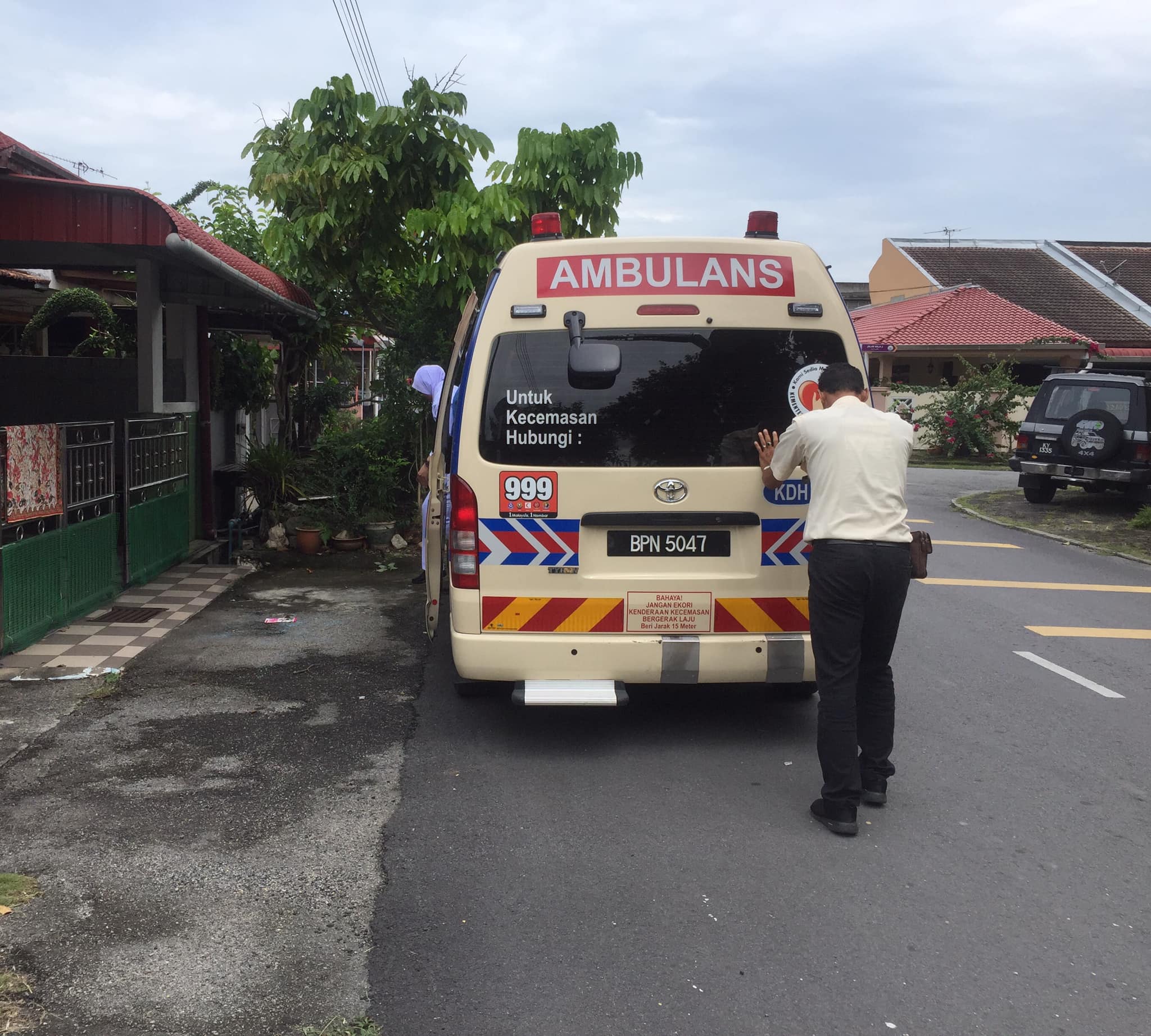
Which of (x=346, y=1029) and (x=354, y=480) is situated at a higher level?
(x=354, y=480)

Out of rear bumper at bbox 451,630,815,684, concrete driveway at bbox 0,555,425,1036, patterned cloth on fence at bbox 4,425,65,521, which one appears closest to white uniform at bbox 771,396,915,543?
rear bumper at bbox 451,630,815,684

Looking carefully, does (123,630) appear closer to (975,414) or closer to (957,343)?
(975,414)

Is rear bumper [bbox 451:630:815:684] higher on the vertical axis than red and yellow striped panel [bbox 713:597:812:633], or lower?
lower

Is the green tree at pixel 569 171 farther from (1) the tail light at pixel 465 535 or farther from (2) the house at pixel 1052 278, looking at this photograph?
(2) the house at pixel 1052 278

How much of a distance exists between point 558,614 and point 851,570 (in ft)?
4.83

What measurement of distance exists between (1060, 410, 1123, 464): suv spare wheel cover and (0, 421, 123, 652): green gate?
12.9 m

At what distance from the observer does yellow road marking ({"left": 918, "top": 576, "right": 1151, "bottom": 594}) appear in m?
10.7

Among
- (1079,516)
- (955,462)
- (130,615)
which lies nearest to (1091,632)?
(130,615)

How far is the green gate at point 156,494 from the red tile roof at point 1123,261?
118ft

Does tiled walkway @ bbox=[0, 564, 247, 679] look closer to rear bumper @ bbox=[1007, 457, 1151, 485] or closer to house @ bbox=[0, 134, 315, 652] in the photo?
house @ bbox=[0, 134, 315, 652]

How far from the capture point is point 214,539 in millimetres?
11383

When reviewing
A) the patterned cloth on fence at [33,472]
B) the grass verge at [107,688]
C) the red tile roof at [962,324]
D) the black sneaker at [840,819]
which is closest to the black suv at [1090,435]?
the black sneaker at [840,819]

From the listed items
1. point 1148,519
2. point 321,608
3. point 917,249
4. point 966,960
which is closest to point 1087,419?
point 1148,519

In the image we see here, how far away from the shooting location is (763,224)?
579 cm
